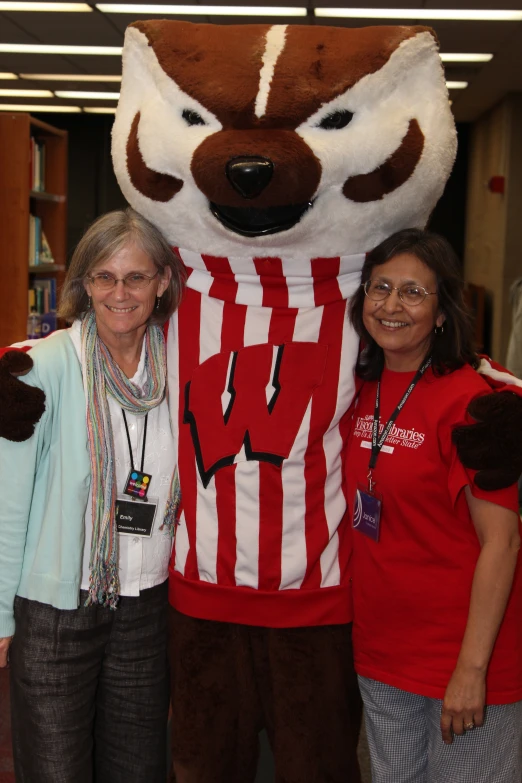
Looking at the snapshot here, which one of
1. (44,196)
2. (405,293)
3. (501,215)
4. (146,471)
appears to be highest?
(501,215)

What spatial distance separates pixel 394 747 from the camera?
178 centimetres

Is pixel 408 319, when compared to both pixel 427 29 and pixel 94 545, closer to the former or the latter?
pixel 427 29

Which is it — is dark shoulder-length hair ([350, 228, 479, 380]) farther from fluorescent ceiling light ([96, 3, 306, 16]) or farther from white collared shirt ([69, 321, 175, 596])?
fluorescent ceiling light ([96, 3, 306, 16])

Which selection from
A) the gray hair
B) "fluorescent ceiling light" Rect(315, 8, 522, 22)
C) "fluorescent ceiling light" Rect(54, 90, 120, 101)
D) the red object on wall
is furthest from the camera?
"fluorescent ceiling light" Rect(54, 90, 120, 101)

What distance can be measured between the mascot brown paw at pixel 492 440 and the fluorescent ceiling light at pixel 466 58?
629 cm

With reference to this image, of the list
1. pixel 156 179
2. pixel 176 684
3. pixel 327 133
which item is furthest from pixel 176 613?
pixel 327 133

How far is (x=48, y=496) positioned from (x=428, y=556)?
2.71 feet

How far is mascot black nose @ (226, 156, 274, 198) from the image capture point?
1.57m

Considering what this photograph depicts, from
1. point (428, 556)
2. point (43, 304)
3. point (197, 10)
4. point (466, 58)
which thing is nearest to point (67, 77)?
point (197, 10)

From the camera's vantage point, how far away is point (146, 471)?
189 cm

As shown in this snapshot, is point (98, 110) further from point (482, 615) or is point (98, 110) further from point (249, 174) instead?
point (482, 615)

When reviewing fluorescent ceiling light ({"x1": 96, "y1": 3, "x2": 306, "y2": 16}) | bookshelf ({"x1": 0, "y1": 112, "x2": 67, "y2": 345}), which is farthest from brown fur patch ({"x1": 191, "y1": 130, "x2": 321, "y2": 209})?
fluorescent ceiling light ({"x1": 96, "y1": 3, "x2": 306, "y2": 16})

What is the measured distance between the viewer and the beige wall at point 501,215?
8.72 m

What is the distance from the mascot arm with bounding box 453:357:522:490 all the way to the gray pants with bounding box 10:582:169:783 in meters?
0.81
